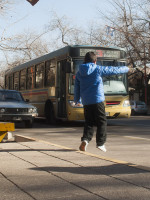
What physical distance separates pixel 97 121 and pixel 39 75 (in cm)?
1316

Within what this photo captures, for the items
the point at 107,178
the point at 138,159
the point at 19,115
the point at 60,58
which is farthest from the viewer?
the point at 60,58

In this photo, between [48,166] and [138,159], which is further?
[138,159]

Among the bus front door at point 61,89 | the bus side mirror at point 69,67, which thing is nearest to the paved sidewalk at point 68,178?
the bus side mirror at point 69,67

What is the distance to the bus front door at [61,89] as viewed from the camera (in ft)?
57.5

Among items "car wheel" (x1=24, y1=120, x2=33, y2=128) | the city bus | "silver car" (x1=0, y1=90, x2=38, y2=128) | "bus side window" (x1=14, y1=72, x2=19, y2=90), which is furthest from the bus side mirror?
"bus side window" (x1=14, y1=72, x2=19, y2=90)

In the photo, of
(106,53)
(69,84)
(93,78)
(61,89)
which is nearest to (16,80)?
(61,89)

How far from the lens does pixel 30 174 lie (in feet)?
18.0

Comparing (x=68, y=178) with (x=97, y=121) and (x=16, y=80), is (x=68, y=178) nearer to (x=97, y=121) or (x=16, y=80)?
(x=97, y=121)

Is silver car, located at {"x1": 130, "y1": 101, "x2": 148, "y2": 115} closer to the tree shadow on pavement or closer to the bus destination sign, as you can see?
the bus destination sign

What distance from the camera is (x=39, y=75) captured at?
20688 millimetres

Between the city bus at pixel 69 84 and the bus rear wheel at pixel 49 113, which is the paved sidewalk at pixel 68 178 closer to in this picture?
the city bus at pixel 69 84

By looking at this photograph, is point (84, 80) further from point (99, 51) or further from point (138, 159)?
point (99, 51)

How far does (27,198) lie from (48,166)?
186 cm

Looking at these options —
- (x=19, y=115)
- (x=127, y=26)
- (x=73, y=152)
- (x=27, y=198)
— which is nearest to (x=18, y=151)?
(x=73, y=152)
